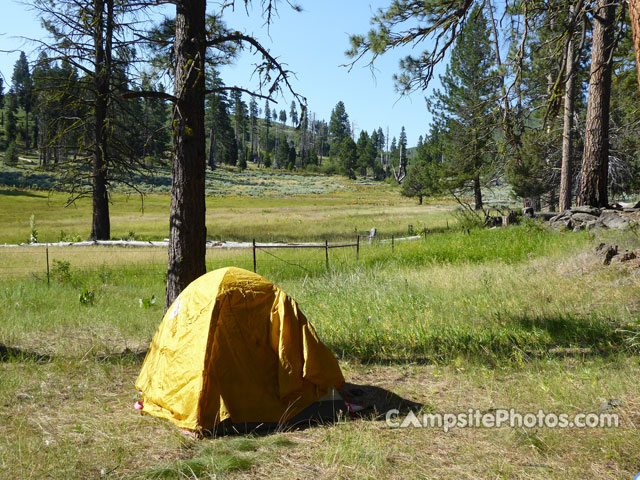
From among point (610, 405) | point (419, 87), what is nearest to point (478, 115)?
point (419, 87)

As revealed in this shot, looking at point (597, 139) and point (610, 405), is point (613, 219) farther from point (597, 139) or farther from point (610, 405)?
point (610, 405)

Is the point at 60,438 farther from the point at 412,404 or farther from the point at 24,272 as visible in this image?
the point at 24,272

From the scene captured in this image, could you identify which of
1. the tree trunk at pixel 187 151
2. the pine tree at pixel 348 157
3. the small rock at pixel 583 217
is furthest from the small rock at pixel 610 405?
the pine tree at pixel 348 157

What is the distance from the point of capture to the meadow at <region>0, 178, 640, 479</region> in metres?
3.89

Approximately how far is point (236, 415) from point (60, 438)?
1616 millimetres

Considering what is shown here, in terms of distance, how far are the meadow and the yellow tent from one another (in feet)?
1.01

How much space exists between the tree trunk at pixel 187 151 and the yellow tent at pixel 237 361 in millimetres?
1516

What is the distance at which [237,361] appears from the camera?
497 centimetres

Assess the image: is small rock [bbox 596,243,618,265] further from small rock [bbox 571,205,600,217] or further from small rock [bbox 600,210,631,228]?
small rock [bbox 571,205,600,217]

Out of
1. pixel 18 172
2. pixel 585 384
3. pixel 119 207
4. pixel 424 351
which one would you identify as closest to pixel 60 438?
pixel 424 351

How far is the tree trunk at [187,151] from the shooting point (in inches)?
257

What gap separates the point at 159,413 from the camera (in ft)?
16.6

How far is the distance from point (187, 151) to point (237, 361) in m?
3.12

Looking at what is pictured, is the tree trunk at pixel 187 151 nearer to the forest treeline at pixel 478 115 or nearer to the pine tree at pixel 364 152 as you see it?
the forest treeline at pixel 478 115
